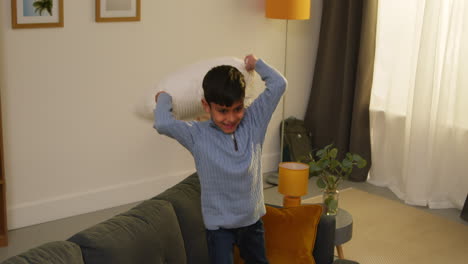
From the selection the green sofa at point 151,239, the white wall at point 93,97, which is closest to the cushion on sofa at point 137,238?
the green sofa at point 151,239

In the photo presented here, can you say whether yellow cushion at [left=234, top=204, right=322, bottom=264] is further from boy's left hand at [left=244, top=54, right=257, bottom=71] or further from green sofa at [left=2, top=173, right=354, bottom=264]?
boy's left hand at [left=244, top=54, right=257, bottom=71]

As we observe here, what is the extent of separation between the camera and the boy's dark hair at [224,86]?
82.9 inches

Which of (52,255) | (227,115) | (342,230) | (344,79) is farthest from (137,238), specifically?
(344,79)

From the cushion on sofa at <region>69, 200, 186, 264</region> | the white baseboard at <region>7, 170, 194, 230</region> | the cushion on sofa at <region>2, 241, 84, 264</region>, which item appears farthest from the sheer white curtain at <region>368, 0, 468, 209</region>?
the cushion on sofa at <region>2, 241, 84, 264</region>

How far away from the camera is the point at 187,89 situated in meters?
2.40

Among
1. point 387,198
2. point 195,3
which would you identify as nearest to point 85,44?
point 195,3

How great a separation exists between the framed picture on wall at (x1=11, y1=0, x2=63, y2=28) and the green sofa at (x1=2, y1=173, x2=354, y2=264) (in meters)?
1.83

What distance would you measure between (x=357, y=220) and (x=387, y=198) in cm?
56

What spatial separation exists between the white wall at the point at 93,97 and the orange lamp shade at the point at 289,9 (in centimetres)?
26

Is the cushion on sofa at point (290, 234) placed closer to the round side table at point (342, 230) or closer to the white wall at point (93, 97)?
the round side table at point (342, 230)

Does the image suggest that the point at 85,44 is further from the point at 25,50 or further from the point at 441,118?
the point at 441,118

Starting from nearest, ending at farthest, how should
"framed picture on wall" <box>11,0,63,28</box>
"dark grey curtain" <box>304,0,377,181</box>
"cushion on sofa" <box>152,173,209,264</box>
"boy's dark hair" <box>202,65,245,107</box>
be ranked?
"boy's dark hair" <box>202,65,245,107</box>, "cushion on sofa" <box>152,173,209,264</box>, "framed picture on wall" <box>11,0,63,28</box>, "dark grey curtain" <box>304,0,377,181</box>

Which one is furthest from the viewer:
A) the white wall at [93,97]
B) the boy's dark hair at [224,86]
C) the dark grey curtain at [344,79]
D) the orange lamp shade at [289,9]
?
the dark grey curtain at [344,79]

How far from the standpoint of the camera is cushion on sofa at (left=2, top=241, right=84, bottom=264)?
1.69 meters
